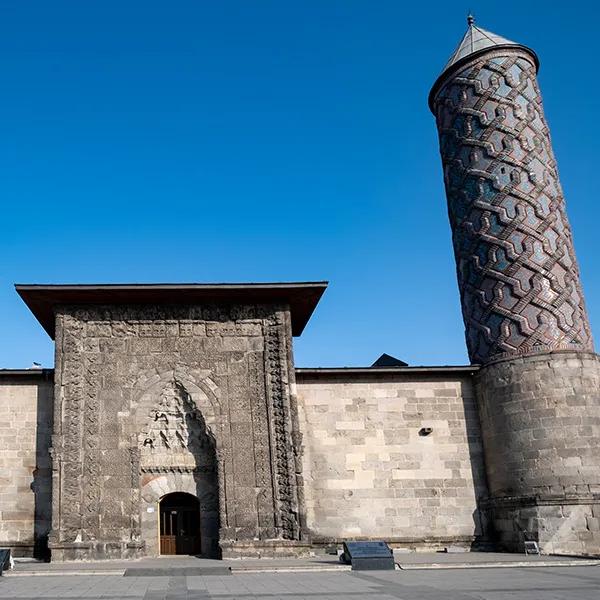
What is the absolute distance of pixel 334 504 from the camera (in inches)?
590

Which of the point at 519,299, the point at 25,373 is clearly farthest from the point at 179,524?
the point at 519,299

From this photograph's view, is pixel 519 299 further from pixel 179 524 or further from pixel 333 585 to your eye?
pixel 179 524

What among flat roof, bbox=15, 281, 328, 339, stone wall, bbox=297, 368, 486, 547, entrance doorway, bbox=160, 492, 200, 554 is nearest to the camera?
entrance doorway, bbox=160, 492, 200, 554

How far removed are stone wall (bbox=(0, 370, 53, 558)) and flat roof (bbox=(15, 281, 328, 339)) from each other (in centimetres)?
172

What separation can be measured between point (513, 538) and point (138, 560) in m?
7.64

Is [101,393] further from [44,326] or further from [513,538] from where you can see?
[513,538]

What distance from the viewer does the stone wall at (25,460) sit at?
1428 centimetres

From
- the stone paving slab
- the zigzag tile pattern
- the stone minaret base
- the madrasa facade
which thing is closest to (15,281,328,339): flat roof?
the madrasa facade

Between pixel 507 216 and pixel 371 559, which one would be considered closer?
pixel 371 559

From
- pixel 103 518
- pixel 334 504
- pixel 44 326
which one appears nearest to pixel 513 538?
pixel 334 504

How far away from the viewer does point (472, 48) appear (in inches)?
690

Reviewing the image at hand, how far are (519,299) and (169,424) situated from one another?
27.0 ft

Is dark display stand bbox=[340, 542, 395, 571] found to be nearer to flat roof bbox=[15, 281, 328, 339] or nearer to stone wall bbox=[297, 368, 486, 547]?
stone wall bbox=[297, 368, 486, 547]

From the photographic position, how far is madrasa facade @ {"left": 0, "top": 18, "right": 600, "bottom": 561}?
1387cm
